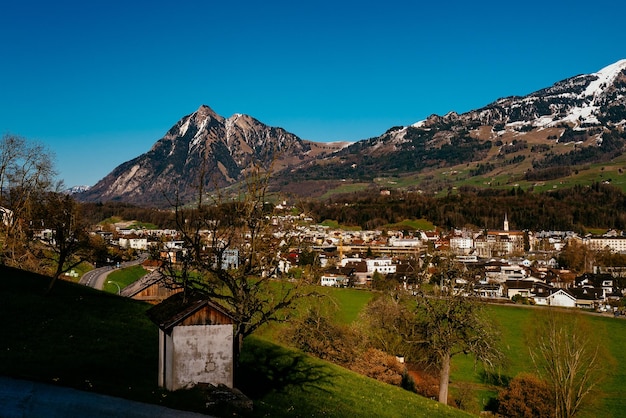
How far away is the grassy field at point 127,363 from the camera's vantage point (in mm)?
16641

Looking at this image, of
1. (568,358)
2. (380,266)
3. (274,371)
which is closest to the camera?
(274,371)

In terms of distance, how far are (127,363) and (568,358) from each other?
34.4 m

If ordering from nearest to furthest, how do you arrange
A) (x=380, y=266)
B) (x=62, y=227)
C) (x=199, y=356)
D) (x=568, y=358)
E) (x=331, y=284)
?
1. (x=199, y=356)
2. (x=62, y=227)
3. (x=568, y=358)
4. (x=331, y=284)
5. (x=380, y=266)

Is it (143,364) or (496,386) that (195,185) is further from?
(496,386)

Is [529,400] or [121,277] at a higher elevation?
[121,277]

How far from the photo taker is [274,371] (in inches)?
960

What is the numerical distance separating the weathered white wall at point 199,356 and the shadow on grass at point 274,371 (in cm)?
321

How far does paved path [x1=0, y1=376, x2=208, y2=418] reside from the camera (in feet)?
43.3

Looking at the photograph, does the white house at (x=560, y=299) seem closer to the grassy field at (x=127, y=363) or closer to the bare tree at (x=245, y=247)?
the grassy field at (x=127, y=363)

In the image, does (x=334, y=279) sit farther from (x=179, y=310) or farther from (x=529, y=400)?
(x=179, y=310)

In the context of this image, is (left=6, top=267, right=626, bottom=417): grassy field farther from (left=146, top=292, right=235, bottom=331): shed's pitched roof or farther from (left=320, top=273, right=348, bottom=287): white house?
(left=320, top=273, right=348, bottom=287): white house

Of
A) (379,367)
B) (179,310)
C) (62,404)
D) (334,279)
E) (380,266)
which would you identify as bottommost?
(334,279)

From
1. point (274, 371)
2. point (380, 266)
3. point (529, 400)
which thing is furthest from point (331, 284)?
point (274, 371)

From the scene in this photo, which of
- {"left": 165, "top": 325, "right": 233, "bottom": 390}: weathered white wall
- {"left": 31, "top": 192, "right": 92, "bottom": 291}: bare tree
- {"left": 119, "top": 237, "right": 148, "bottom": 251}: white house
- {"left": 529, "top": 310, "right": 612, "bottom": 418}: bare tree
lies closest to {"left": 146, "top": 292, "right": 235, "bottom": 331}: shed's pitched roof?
{"left": 165, "top": 325, "right": 233, "bottom": 390}: weathered white wall
